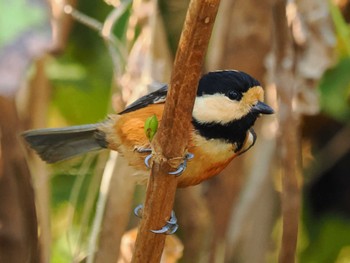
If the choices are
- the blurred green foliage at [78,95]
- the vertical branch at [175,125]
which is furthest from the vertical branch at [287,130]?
the blurred green foliage at [78,95]

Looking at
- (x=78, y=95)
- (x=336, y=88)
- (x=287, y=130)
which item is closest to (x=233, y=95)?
(x=287, y=130)

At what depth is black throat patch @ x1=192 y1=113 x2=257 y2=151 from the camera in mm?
1623

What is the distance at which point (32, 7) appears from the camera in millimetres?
1178

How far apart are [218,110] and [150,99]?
22cm

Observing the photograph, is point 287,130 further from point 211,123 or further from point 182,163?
point 182,163

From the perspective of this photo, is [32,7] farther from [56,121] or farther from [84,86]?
[56,121]

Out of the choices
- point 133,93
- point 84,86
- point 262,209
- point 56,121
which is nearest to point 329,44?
point 133,93

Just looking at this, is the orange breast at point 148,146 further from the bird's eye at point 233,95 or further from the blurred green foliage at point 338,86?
the blurred green foliage at point 338,86

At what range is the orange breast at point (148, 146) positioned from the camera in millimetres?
1631

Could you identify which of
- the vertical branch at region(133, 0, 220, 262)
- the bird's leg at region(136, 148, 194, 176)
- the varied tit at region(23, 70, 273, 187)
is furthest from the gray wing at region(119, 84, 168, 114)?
the vertical branch at region(133, 0, 220, 262)

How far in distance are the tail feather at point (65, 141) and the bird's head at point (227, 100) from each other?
0.39 metres

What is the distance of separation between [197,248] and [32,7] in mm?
1251

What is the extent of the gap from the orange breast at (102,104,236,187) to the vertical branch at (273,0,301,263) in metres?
0.12

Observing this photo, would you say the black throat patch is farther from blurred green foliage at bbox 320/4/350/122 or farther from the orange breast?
blurred green foliage at bbox 320/4/350/122
